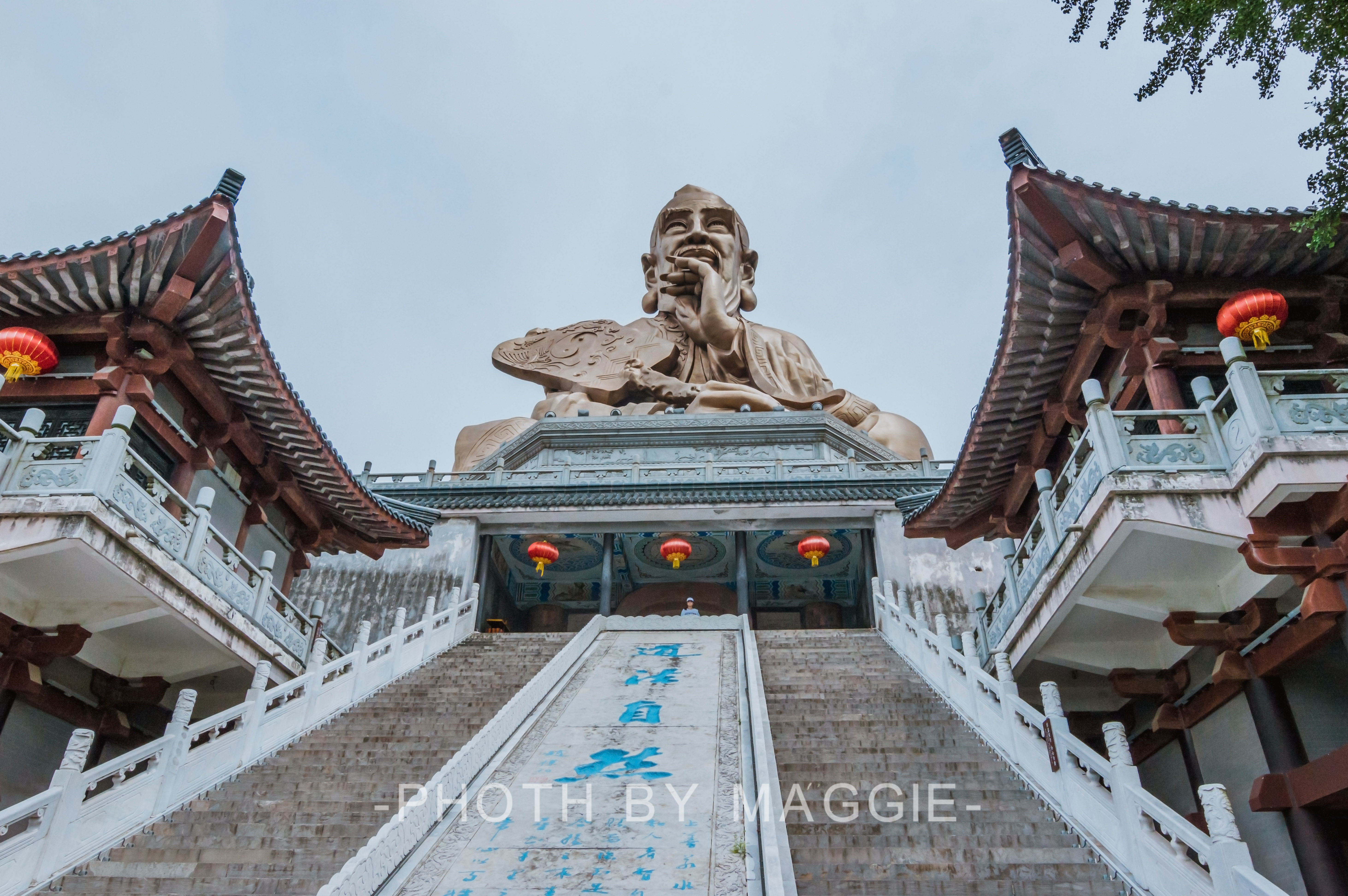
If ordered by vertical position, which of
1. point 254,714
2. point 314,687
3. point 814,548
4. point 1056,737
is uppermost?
point 814,548

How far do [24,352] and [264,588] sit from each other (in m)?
3.60

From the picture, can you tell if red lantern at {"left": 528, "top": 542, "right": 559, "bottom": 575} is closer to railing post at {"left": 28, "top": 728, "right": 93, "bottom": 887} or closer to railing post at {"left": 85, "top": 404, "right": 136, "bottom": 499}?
railing post at {"left": 85, "top": 404, "right": 136, "bottom": 499}

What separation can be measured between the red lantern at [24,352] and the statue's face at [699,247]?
71.2 feet

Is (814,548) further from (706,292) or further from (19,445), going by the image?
(706,292)

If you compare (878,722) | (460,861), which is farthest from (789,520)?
(460,861)

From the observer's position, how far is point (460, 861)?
5.46 meters

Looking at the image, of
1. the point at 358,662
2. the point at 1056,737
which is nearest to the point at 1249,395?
the point at 1056,737

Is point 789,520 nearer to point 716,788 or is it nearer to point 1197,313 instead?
point 1197,313

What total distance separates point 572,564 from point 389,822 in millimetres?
15464

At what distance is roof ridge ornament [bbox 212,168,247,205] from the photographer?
947cm

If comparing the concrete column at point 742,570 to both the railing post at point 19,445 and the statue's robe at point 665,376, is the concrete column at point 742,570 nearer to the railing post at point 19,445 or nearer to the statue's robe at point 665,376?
the statue's robe at point 665,376

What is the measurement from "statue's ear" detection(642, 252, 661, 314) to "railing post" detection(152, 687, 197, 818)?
81.4ft

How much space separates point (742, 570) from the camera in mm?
18000

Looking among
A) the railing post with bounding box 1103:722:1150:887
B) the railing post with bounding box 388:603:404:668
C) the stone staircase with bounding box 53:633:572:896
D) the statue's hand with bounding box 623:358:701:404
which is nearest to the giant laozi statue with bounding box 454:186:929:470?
the statue's hand with bounding box 623:358:701:404
